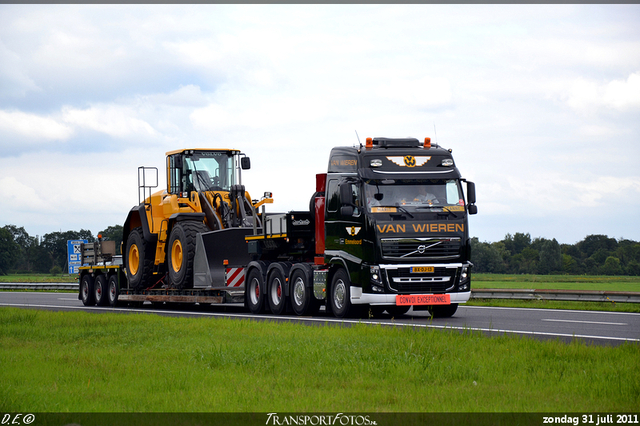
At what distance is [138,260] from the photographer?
2522cm

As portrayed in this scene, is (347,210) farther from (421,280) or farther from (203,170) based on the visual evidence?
(203,170)

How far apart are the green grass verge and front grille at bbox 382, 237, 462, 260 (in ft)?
12.3

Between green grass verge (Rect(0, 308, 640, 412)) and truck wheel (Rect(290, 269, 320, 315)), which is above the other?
truck wheel (Rect(290, 269, 320, 315))

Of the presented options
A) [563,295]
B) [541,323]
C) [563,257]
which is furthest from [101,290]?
[563,257]

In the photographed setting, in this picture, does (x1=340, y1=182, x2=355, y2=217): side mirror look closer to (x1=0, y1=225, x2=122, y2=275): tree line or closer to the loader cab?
the loader cab

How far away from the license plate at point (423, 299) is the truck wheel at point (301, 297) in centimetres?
263

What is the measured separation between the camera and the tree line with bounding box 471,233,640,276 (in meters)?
110

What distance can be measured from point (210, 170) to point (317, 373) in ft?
51.0


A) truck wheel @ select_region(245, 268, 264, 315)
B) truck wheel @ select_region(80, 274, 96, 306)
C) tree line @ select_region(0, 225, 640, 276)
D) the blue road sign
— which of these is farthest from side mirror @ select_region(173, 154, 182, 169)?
tree line @ select_region(0, 225, 640, 276)

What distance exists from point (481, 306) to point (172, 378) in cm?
1608

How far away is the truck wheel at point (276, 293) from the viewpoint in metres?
19.7

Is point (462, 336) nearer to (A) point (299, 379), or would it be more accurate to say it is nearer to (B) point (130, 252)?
(A) point (299, 379)

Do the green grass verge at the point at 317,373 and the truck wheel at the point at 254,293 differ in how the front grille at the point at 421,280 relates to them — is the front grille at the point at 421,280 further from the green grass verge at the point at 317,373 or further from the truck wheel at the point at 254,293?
the truck wheel at the point at 254,293

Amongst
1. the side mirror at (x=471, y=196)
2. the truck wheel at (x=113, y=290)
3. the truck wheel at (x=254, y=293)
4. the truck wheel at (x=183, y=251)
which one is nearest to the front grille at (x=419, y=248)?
the side mirror at (x=471, y=196)
